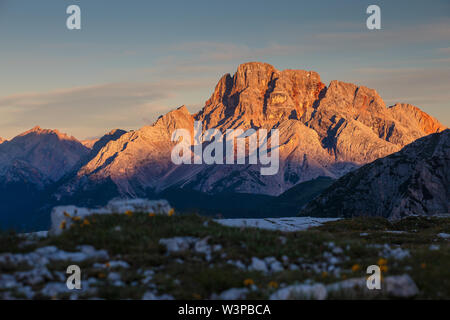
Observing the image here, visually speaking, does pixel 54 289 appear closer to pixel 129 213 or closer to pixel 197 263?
pixel 197 263

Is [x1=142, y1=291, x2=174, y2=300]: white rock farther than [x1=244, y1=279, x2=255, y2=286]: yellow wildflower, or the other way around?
[x1=244, y1=279, x2=255, y2=286]: yellow wildflower

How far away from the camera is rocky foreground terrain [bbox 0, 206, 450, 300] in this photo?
14.0 m

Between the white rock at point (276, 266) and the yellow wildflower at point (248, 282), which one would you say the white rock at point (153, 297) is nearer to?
the yellow wildflower at point (248, 282)

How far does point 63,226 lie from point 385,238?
18.1m

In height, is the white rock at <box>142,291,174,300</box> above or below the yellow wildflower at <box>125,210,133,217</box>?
below

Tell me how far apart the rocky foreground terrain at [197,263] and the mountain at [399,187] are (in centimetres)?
10844

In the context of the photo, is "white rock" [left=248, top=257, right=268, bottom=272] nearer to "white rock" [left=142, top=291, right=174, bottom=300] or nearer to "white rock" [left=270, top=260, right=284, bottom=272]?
"white rock" [left=270, top=260, right=284, bottom=272]

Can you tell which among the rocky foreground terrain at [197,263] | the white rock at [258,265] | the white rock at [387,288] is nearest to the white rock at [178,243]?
the rocky foreground terrain at [197,263]

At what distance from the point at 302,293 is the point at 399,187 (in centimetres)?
14806

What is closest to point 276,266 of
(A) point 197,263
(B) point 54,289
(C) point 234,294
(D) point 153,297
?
(A) point 197,263

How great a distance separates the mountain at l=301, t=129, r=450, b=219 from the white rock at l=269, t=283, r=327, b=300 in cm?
11348

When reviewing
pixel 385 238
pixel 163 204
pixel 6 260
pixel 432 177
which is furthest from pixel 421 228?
pixel 432 177

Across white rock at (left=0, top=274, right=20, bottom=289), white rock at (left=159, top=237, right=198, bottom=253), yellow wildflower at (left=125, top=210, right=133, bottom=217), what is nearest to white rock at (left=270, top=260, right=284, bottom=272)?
white rock at (left=159, top=237, right=198, bottom=253)
